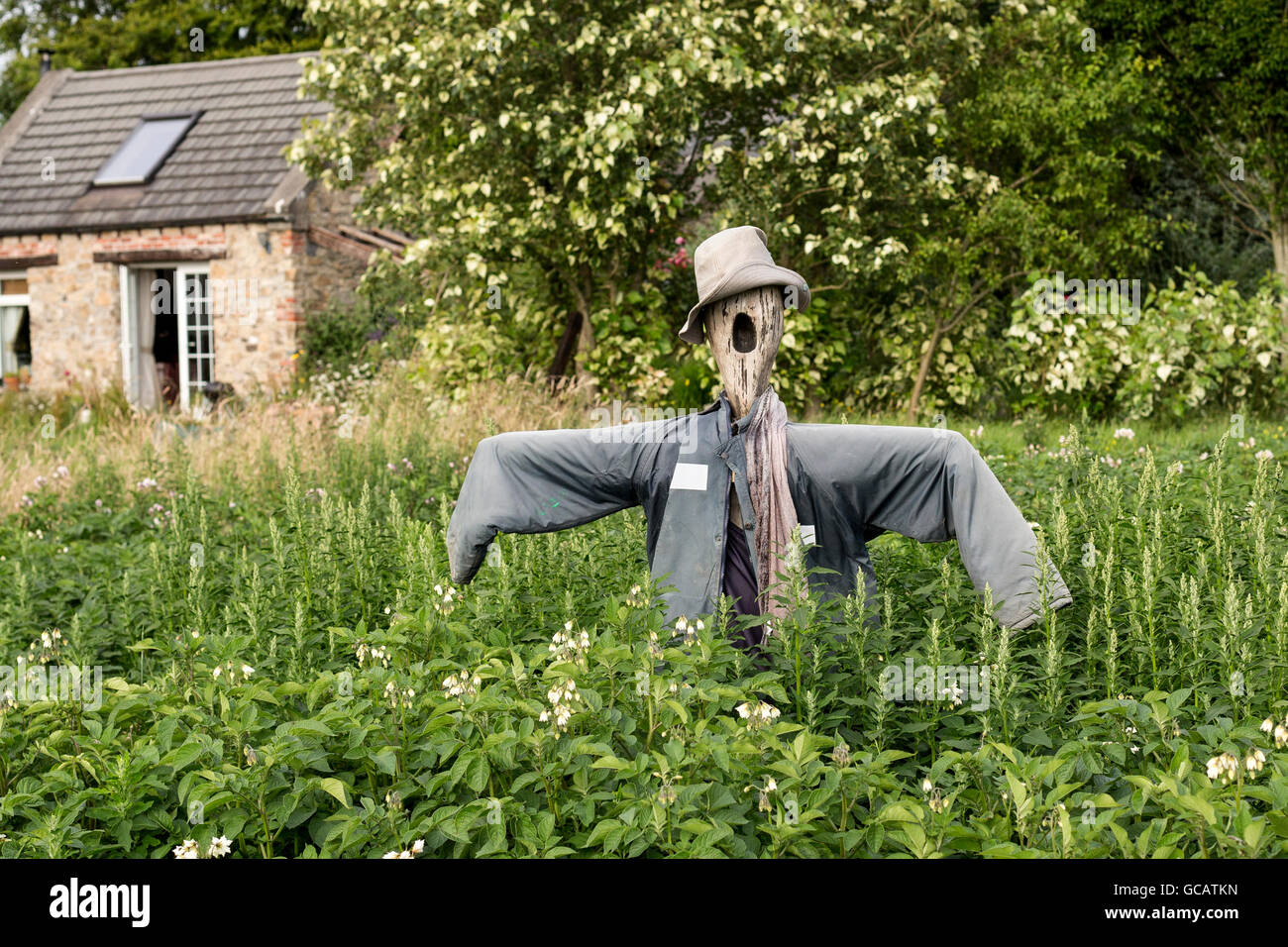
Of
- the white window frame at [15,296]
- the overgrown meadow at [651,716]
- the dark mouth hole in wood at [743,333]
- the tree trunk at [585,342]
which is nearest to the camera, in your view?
the overgrown meadow at [651,716]

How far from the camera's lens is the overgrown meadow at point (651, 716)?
7.98 feet

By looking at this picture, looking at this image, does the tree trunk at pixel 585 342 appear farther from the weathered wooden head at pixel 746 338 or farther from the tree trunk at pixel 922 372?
the weathered wooden head at pixel 746 338

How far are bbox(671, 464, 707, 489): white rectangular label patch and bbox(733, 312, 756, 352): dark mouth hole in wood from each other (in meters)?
0.45

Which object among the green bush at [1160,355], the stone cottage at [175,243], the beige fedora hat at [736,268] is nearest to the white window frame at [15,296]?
the stone cottage at [175,243]

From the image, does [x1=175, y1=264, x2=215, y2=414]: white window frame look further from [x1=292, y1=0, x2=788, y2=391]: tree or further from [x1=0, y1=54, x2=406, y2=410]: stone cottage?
[x1=292, y1=0, x2=788, y2=391]: tree

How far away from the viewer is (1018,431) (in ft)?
35.7

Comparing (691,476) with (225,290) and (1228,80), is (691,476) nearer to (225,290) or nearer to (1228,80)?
(1228,80)

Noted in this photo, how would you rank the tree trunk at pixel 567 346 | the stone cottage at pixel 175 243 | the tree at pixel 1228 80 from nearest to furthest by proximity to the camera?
1. the tree at pixel 1228 80
2. the tree trunk at pixel 567 346
3. the stone cottage at pixel 175 243

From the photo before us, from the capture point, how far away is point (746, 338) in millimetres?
3932

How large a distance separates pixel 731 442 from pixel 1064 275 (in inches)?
410

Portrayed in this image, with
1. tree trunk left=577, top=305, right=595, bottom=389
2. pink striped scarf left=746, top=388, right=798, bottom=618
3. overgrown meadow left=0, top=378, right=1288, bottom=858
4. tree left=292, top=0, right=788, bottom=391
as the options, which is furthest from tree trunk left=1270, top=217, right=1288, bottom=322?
pink striped scarf left=746, top=388, right=798, bottom=618

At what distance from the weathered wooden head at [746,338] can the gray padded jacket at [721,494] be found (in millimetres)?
75

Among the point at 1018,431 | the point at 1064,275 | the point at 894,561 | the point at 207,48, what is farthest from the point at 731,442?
the point at 207,48

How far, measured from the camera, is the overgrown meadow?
2434 millimetres
